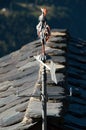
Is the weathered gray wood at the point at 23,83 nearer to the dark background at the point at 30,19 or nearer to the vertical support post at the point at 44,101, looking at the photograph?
the vertical support post at the point at 44,101

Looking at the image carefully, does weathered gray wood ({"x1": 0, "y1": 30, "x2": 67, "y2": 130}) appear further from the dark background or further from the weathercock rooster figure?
the dark background

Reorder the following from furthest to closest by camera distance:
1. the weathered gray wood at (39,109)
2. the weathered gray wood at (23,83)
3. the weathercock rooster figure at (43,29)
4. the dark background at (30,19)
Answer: the dark background at (30,19) < the weathered gray wood at (23,83) < the weathered gray wood at (39,109) < the weathercock rooster figure at (43,29)

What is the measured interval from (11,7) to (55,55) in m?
159

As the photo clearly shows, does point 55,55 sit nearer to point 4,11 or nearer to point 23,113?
point 23,113

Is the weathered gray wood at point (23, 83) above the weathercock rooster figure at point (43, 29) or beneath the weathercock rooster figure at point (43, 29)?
beneath

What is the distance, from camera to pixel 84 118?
29.9 ft

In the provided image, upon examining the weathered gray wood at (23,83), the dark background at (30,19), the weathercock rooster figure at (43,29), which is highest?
the weathercock rooster figure at (43,29)

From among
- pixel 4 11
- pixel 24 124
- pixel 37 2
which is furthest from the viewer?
pixel 37 2

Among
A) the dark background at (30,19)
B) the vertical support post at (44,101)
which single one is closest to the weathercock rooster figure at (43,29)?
the vertical support post at (44,101)

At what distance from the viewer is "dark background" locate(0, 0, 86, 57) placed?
466ft

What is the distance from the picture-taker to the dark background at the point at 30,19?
142m

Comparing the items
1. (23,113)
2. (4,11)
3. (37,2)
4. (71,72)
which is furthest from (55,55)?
(37,2)

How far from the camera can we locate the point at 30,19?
158 metres

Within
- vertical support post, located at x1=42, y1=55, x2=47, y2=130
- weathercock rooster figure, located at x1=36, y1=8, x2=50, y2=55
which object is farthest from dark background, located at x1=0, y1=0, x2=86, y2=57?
weathercock rooster figure, located at x1=36, y1=8, x2=50, y2=55
